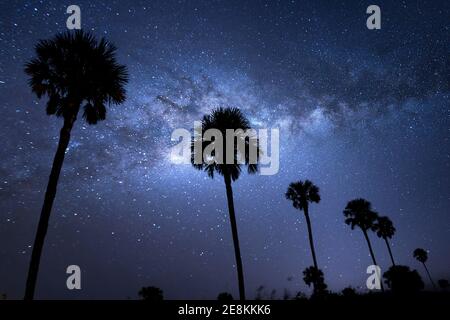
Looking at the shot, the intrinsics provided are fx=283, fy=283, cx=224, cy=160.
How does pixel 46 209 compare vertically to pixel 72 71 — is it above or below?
below

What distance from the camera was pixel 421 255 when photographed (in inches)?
2768

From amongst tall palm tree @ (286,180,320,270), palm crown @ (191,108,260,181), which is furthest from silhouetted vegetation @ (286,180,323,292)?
palm crown @ (191,108,260,181)

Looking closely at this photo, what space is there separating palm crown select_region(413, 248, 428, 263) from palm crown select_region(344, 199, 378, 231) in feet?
135

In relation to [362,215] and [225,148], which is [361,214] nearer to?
[362,215]

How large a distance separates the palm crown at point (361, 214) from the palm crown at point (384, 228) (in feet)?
34.0

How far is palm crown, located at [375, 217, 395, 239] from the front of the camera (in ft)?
166

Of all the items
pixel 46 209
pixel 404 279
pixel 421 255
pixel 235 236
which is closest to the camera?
pixel 46 209

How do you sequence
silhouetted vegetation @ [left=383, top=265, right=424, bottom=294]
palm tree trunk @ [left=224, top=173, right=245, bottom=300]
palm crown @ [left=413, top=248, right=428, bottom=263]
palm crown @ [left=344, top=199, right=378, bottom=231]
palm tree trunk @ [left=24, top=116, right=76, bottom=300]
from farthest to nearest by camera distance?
palm crown @ [left=413, top=248, right=428, bottom=263] < palm crown @ [left=344, top=199, right=378, bottom=231] < silhouetted vegetation @ [left=383, top=265, right=424, bottom=294] < palm tree trunk @ [left=224, top=173, right=245, bottom=300] < palm tree trunk @ [left=24, top=116, right=76, bottom=300]

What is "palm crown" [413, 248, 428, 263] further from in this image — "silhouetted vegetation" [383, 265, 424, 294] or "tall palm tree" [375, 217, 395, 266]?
"silhouetted vegetation" [383, 265, 424, 294]

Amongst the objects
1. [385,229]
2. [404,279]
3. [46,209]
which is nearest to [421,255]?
[385,229]

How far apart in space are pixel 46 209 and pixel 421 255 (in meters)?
84.1
